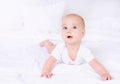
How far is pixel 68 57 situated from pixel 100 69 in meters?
0.20

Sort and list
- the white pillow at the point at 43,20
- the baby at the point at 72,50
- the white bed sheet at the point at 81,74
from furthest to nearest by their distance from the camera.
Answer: the white pillow at the point at 43,20
the baby at the point at 72,50
the white bed sheet at the point at 81,74

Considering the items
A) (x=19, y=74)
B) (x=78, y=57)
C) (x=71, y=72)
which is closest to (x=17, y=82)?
(x=19, y=74)

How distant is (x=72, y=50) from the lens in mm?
1604

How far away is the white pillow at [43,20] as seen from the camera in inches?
81.0

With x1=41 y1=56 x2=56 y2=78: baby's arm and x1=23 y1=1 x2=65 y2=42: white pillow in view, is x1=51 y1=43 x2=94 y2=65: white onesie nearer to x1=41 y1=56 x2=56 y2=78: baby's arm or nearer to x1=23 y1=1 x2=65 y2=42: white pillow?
x1=41 y1=56 x2=56 y2=78: baby's arm

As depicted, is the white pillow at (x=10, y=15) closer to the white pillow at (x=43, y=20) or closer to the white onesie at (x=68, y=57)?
the white pillow at (x=43, y=20)

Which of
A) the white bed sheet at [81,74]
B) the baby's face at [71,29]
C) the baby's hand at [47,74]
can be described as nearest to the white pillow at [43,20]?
the white bed sheet at [81,74]

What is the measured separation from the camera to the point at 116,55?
1.68 metres

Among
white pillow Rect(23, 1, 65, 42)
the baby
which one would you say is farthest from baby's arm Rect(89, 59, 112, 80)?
white pillow Rect(23, 1, 65, 42)

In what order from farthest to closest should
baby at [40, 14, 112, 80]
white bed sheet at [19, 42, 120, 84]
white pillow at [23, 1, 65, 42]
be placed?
white pillow at [23, 1, 65, 42], baby at [40, 14, 112, 80], white bed sheet at [19, 42, 120, 84]

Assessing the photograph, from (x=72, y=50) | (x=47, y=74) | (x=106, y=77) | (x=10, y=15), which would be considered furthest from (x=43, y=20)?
(x=106, y=77)

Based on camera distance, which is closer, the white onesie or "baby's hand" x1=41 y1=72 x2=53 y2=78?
Result: "baby's hand" x1=41 y1=72 x2=53 y2=78

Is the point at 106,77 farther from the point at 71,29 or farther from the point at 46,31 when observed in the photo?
the point at 46,31

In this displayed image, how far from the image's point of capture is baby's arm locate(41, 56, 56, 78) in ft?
4.71
